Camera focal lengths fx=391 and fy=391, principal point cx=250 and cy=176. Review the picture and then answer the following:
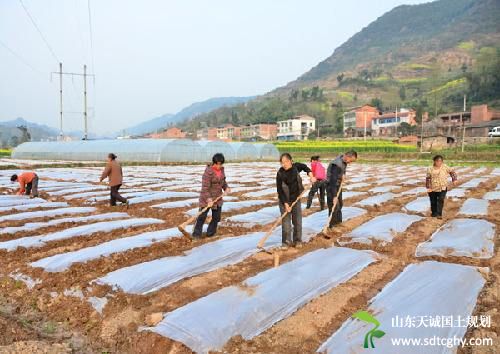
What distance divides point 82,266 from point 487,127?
57.8 m

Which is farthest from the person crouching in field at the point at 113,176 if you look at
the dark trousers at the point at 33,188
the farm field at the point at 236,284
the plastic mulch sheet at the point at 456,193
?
the plastic mulch sheet at the point at 456,193

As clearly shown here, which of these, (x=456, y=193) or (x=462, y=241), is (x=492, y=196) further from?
(x=462, y=241)

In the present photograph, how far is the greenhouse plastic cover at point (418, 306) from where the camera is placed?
10.5 feet

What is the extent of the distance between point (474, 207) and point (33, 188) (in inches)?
452

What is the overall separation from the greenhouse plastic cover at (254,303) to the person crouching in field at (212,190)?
1990 millimetres

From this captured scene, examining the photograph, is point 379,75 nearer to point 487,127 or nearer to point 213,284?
point 487,127

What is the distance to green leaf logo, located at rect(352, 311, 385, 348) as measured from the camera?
3217 mm

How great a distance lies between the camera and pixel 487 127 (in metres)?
51.6

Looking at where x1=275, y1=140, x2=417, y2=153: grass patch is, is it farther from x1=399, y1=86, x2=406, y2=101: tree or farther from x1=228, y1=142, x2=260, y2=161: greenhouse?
x1=399, y1=86, x2=406, y2=101: tree

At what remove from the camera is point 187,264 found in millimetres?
5117

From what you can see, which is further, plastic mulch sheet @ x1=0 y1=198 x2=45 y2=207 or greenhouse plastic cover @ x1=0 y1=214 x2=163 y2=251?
plastic mulch sheet @ x1=0 y1=198 x2=45 y2=207

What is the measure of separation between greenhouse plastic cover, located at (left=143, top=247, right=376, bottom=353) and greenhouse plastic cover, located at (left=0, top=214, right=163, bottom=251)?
365cm

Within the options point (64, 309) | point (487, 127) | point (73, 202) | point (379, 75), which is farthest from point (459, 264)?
point (379, 75)

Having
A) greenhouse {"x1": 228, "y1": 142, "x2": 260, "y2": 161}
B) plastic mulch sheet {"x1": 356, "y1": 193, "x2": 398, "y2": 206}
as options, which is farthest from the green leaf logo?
greenhouse {"x1": 228, "y1": 142, "x2": 260, "y2": 161}
